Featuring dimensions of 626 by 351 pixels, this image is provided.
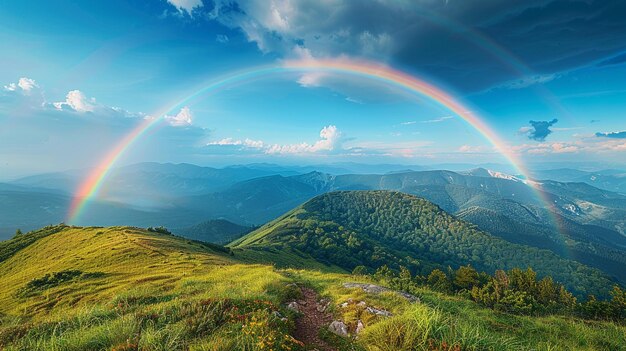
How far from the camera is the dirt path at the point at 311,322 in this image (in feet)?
31.4

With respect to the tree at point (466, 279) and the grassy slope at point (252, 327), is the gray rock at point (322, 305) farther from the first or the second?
the tree at point (466, 279)

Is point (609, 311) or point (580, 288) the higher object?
point (609, 311)

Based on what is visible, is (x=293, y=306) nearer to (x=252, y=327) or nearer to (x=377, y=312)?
(x=377, y=312)

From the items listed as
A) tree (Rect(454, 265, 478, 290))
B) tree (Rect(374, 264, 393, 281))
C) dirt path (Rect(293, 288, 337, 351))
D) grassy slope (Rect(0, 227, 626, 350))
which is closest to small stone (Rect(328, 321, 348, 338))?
dirt path (Rect(293, 288, 337, 351))

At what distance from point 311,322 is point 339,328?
1729 mm

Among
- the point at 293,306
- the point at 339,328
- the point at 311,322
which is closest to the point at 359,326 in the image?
the point at 339,328

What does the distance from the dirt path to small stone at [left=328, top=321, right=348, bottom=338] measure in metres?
0.33

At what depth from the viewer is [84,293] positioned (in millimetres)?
26281

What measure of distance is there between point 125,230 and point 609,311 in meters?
81.3

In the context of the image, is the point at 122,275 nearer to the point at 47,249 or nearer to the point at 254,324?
the point at 254,324

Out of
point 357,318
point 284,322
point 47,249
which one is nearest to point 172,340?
point 284,322

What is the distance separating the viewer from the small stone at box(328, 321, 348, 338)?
34.4ft

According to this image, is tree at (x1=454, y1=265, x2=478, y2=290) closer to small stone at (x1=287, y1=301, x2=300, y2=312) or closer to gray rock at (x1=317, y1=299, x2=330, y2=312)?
gray rock at (x1=317, y1=299, x2=330, y2=312)

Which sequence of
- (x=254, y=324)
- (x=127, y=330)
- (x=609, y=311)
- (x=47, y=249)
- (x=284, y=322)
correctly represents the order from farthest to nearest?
(x=47, y=249)
(x=609, y=311)
(x=284, y=322)
(x=254, y=324)
(x=127, y=330)
